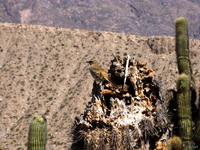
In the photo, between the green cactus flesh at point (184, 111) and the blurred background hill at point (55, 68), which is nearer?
the green cactus flesh at point (184, 111)

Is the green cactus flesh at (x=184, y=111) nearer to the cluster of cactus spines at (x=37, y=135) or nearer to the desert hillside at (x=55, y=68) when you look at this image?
the cluster of cactus spines at (x=37, y=135)

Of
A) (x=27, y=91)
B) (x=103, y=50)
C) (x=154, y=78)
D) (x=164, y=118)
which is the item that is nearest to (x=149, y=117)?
(x=164, y=118)

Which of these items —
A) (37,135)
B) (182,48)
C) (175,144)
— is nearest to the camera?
(37,135)

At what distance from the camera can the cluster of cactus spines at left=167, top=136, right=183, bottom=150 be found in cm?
849

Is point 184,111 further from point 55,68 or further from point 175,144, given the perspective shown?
point 55,68

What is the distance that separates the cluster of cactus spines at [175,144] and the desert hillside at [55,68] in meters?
15.6

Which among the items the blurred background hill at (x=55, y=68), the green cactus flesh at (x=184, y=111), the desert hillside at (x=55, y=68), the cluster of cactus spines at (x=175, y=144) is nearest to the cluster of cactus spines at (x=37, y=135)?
the cluster of cactus spines at (x=175, y=144)

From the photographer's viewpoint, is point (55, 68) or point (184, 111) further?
point (55, 68)

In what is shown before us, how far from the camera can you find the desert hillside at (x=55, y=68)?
31.2 meters

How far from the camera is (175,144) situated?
8492mm

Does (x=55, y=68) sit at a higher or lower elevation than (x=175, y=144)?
higher

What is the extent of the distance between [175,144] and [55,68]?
1390 inches

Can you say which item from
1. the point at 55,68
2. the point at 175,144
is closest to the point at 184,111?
the point at 175,144

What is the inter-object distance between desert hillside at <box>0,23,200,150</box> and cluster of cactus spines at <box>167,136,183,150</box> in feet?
51.0
